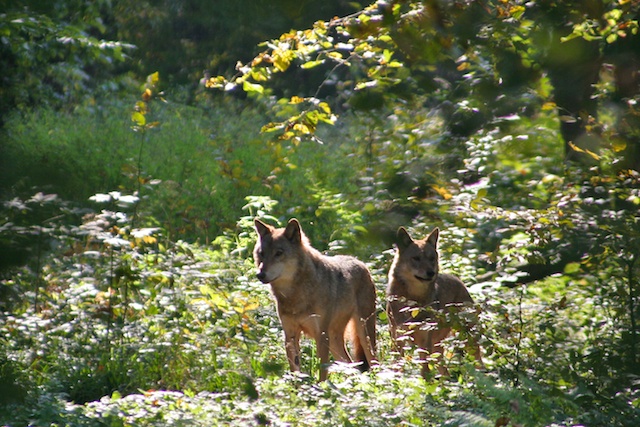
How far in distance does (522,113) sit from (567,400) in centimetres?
167

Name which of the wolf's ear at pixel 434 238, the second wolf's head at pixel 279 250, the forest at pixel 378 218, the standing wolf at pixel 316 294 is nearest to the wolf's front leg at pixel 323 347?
the standing wolf at pixel 316 294

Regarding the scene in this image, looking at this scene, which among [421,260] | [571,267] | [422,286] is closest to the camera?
[571,267]

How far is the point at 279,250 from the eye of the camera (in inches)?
328

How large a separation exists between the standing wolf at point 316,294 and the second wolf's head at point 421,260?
1.37 ft

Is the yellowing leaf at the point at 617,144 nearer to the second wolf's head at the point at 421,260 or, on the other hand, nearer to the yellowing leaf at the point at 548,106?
the yellowing leaf at the point at 548,106

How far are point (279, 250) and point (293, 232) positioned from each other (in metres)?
0.23

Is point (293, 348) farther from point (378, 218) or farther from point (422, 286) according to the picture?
point (378, 218)

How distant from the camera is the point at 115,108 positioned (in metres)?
21.1

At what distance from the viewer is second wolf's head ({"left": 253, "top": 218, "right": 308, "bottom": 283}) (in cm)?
821

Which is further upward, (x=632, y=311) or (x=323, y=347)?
(x=632, y=311)

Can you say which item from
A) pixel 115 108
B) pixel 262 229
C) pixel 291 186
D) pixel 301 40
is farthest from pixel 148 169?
pixel 301 40

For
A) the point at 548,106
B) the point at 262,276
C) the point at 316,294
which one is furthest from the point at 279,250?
the point at 548,106

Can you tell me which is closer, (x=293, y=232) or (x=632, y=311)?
(x=632, y=311)

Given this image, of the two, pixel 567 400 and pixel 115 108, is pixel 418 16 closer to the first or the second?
pixel 567 400
